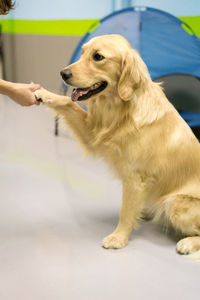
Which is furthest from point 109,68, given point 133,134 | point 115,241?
point 115,241

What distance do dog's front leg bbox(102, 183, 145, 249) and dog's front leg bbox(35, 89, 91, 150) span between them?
326 millimetres

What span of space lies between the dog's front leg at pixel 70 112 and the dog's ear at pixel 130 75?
0.89ft

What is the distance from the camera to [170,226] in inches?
72.6

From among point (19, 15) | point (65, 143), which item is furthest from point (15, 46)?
point (65, 143)

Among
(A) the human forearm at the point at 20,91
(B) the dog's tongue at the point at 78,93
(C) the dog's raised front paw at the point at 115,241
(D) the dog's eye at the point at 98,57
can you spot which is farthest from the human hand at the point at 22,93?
(C) the dog's raised front paw at the point at 115,241

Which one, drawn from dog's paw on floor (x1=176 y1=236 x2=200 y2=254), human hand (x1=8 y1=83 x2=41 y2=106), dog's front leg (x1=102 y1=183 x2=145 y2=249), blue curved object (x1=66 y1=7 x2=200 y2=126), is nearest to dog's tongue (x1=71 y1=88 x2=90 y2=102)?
human hand (x1=8 y1=83 x2=41 y2=106)

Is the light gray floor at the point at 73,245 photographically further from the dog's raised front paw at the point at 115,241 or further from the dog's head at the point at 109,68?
the dog's head at the point at 109,68

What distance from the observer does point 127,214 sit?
5.43 feet

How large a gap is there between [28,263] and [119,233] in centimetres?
45

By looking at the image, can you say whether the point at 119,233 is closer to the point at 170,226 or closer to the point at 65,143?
the point at 170,226

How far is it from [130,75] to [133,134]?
0.87 feet

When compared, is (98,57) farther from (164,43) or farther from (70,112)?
(164,43)

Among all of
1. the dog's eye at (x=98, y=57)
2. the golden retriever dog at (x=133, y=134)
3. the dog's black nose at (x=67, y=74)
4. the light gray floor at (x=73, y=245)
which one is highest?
the dog's eye at (x=98, y=57)

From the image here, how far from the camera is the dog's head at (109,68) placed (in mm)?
1495
